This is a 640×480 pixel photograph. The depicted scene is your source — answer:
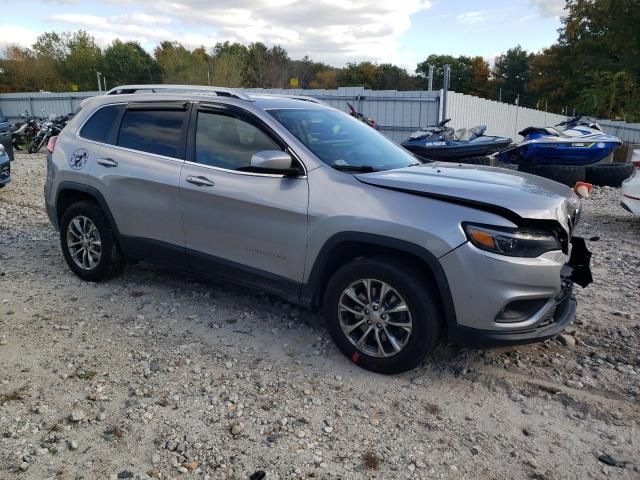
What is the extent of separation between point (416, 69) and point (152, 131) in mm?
80610

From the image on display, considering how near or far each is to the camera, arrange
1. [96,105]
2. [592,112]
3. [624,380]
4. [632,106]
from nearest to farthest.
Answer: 1. [624,380]
2. [96,105]
3. [632,106]
4. [592,112]

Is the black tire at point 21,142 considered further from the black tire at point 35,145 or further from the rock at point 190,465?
the rock at point 190,465

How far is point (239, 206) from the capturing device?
12.6ft

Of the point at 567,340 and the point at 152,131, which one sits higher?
the point at 152,131

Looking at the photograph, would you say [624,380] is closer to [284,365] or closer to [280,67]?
[284,365]

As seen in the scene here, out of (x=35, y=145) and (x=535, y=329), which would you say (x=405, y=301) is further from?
(x=35, y=145)

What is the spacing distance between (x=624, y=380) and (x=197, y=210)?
3225 mm

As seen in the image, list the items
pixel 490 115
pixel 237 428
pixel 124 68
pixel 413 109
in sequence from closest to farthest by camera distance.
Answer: pixel 237 428, pixel 413 109, pixel 490 115, pixel 124 68

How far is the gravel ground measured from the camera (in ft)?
8.80

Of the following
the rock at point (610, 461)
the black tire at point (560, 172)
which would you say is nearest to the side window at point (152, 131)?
the rock at point (610, 461)

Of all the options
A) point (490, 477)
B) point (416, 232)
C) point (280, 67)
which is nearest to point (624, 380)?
point (490, 477)

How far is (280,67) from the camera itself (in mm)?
50531

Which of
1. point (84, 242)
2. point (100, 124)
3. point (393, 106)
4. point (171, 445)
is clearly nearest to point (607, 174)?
point (393, 106)

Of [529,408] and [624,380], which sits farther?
[624,380]
